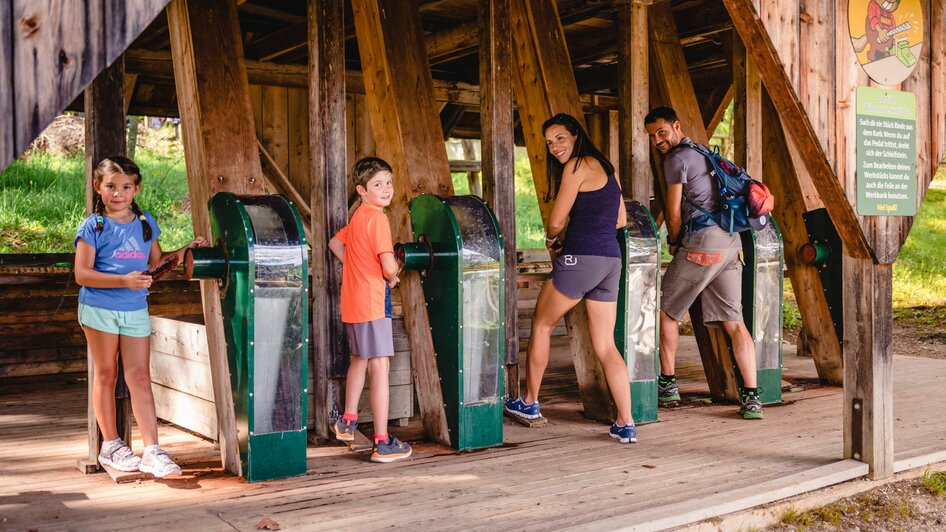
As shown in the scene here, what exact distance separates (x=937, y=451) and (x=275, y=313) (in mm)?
3526

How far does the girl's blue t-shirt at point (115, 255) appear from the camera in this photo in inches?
155

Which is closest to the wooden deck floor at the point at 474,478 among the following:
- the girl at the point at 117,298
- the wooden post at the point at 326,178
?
the girl at the point at 117,298

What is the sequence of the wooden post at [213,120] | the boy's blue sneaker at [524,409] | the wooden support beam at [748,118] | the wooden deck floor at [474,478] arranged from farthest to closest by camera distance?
the wooden support beam at [748,118] → the boy's blue sneaker at [524,409] → the wooden post at [213,120] → the wooden deck floor at [474,478]

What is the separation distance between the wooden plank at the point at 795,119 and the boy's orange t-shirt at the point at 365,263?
1872 mm

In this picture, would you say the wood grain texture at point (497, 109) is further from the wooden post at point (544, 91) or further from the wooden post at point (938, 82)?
the wooden post at point (938, 82)

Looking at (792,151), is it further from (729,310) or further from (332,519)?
(332,519)

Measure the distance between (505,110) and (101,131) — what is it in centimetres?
234

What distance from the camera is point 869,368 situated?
435 centimetres

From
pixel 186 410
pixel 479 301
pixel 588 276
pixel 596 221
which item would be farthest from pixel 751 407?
pixel 186 410

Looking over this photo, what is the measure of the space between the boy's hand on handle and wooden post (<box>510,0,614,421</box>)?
2561mm

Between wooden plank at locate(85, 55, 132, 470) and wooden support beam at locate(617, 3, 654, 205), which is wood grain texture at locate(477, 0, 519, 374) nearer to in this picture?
wooden support beam at locate(617, 3, 654, 205)

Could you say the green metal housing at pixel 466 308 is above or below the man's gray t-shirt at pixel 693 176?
below

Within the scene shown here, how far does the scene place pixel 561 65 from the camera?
18.9 feet

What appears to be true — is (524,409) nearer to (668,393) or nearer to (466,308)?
(466,308)
